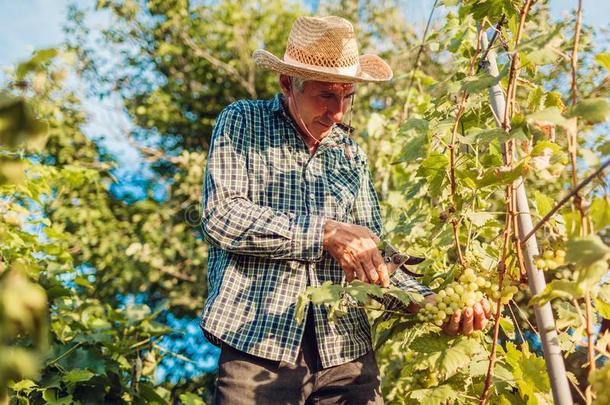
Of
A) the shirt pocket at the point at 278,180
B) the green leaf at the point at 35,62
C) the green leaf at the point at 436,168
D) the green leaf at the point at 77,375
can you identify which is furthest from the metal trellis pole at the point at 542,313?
the green leaf at the point at 77,375

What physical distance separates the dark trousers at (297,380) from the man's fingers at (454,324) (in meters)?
0.34

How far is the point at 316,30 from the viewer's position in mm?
1997

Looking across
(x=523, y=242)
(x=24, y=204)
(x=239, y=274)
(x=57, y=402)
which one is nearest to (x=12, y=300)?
(x=523, y=242)

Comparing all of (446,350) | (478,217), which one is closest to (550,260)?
(478,217)

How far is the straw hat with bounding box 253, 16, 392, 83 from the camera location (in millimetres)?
1882

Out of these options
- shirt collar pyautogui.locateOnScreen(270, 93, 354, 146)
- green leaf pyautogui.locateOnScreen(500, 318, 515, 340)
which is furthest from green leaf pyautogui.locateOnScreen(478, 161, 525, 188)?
shirt collar pyautogui.locateOnScreen(270, 93, 354, 146)

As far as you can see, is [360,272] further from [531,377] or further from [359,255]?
[531,377]

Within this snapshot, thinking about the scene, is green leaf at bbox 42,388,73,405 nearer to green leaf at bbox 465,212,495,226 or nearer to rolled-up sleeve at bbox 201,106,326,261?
rolled-up sleeve at bbox 201,106,326,261

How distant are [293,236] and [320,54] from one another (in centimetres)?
65

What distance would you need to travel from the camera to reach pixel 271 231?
5.23ft

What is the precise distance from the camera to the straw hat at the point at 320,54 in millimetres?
1882

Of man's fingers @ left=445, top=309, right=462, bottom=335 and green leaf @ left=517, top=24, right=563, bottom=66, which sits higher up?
green leaf @ left=517, top=24, right=563, bottom=66

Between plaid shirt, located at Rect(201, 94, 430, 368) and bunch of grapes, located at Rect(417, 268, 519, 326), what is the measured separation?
0.93ft

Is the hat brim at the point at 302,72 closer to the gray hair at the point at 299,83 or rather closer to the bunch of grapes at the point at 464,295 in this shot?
the gray hair at the point at 299,83
